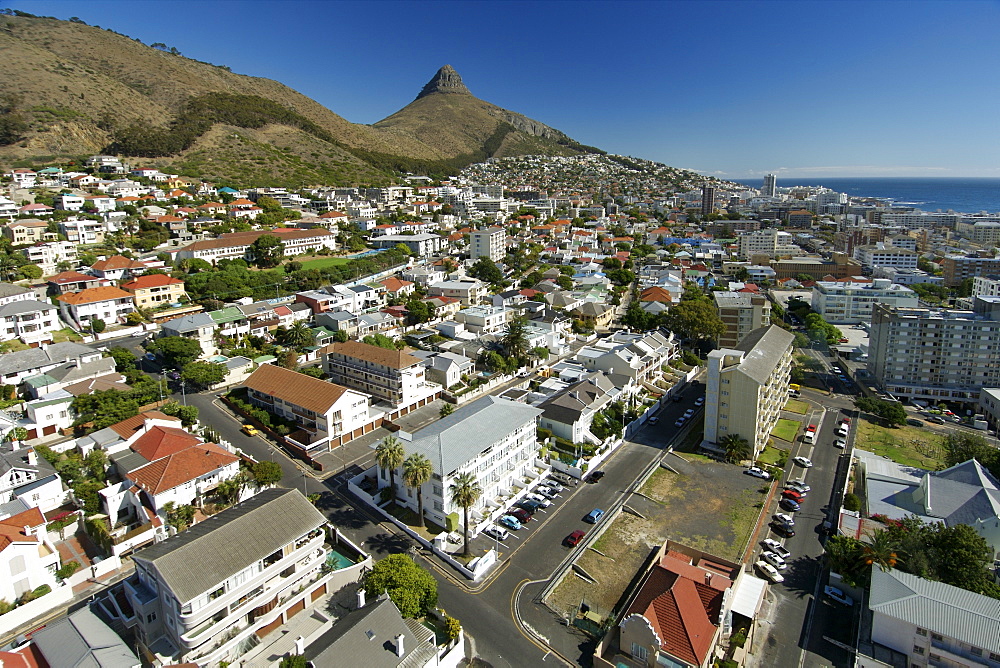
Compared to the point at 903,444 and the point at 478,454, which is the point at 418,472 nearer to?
the point at 478,454

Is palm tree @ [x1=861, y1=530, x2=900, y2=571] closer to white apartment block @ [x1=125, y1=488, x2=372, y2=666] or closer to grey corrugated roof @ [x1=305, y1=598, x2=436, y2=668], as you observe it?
grey corrugated roof @ [x1=305, y1=598, x2=436, y2=668]

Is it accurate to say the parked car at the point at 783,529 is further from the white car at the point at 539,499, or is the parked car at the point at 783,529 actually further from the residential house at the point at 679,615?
the white car at the point at 539,499

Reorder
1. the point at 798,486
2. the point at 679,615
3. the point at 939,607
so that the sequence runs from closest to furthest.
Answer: the point at 679,615, the point at 939,607, the point at 798,486

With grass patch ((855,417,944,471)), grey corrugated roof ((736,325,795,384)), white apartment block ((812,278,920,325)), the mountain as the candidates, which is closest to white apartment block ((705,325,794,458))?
grey corrugated roof ((736,325,795,384))

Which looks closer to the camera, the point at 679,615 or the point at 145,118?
the point at 679,615

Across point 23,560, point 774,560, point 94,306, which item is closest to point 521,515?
point 774,560

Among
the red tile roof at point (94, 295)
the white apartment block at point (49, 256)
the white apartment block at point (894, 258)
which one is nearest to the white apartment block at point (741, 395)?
the red tile roof at point (94, 295)

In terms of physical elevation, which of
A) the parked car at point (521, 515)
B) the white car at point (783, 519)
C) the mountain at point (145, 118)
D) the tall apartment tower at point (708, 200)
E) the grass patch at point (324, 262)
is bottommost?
the white car at point (783, 519)
